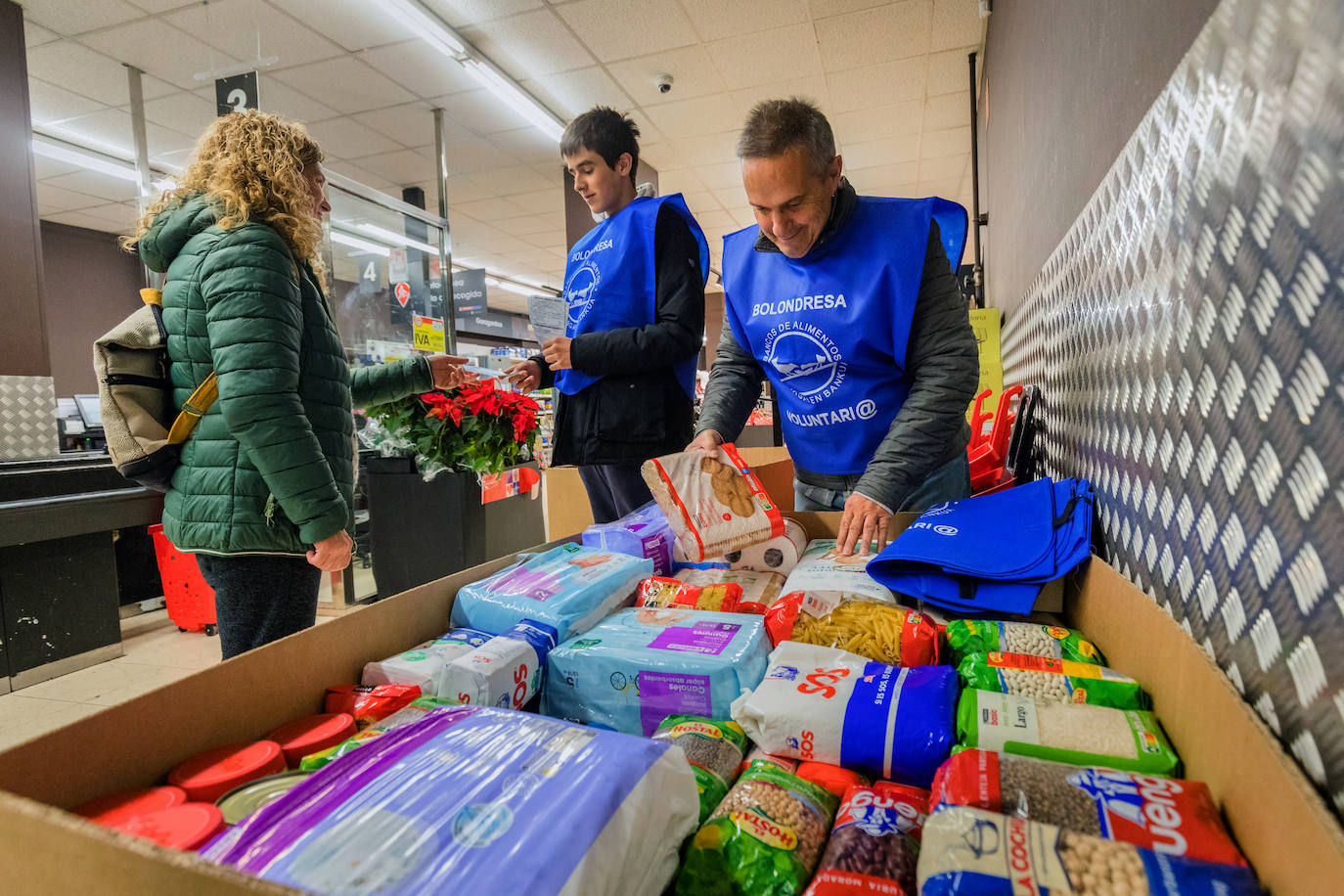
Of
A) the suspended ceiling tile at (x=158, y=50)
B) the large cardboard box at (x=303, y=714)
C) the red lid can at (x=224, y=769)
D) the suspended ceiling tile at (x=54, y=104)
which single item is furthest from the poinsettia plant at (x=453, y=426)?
the suspended ceiling tile at (x=54, y=104)

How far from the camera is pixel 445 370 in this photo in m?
2.28

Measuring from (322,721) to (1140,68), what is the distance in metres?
1.59

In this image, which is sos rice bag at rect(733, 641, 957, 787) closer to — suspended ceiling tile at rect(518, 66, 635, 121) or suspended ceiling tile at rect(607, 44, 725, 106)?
suspended ceiling tile at rect(607, 44, 725, 106)

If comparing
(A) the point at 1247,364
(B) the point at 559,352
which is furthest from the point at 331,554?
(A) the point at 1247,364

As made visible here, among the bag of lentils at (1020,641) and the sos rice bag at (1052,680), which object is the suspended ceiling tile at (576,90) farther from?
the sos rice bag at (1052,680)

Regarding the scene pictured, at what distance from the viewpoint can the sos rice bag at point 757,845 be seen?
644mm

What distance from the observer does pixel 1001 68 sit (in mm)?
A: 3725

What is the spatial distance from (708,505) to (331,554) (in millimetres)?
830

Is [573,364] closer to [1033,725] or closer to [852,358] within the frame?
[852,358]

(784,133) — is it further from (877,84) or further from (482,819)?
(877,84)

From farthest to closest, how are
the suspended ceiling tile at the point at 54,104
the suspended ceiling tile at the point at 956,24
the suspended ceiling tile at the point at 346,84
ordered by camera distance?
the suspended ceiling tile at the point at 54,104
the suspended ceiling tile at the point at 346,84
the suspended ceiling tile at the point at 956,24

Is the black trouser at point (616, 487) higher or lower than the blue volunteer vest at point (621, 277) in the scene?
lower

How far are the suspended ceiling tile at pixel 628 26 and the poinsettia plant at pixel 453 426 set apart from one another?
2819mm

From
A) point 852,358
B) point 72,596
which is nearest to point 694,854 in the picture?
point 852,358
